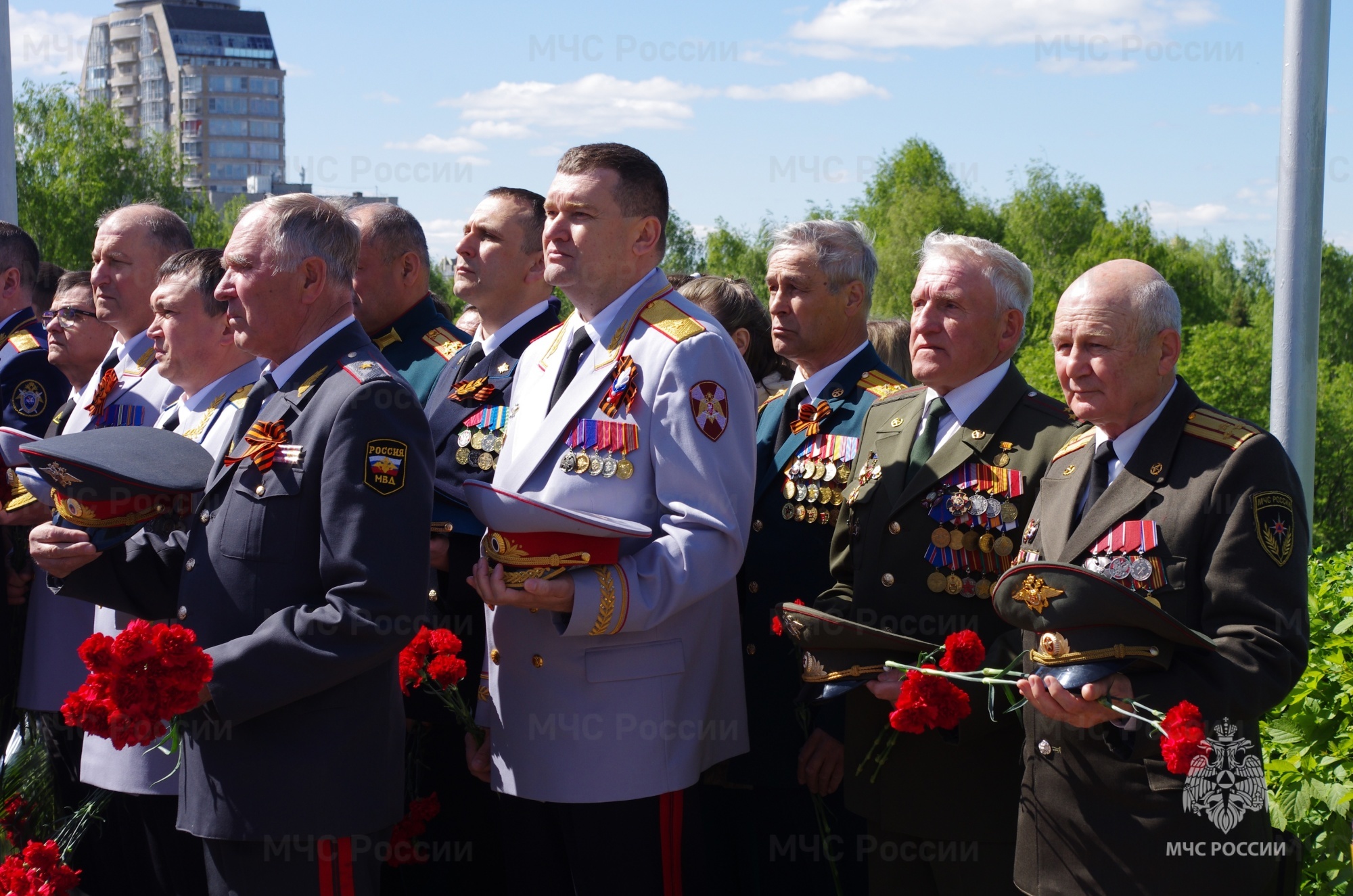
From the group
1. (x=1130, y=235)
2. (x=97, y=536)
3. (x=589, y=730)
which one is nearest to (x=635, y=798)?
(x=589, y=730)

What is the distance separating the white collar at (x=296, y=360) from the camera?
11.0 ft

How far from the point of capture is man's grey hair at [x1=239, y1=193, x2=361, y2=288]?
332 cm

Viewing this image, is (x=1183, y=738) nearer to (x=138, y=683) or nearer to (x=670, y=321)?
(x=670, y=321)

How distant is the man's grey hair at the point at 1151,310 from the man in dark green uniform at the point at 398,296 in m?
2.91

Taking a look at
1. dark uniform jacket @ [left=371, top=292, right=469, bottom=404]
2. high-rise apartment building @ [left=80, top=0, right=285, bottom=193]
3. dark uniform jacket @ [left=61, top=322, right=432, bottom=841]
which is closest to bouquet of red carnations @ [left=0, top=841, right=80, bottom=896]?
dark uniform jacket @ [left=61, top=322, right=432, bottom=841]

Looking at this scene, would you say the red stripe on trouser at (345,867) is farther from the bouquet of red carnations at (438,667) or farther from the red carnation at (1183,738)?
the red carnation at (1183,738)

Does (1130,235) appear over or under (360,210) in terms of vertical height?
over

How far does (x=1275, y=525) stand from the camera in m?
2.80

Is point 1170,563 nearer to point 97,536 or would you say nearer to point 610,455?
point 610,455

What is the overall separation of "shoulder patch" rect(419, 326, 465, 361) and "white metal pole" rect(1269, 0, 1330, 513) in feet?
14.2

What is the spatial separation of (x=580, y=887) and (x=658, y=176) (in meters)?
2.00

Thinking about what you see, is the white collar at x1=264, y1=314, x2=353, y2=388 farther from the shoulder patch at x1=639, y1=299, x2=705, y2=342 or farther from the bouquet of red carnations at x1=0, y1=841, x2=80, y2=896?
the bouquet of red carnations at x1=0, y1=841, x2=80, y2=896

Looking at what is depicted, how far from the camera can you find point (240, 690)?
2.96 m

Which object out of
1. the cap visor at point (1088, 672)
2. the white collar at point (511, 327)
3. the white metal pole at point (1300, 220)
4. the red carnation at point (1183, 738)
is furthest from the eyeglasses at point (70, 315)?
the white metal pole at point (1300, 220)
